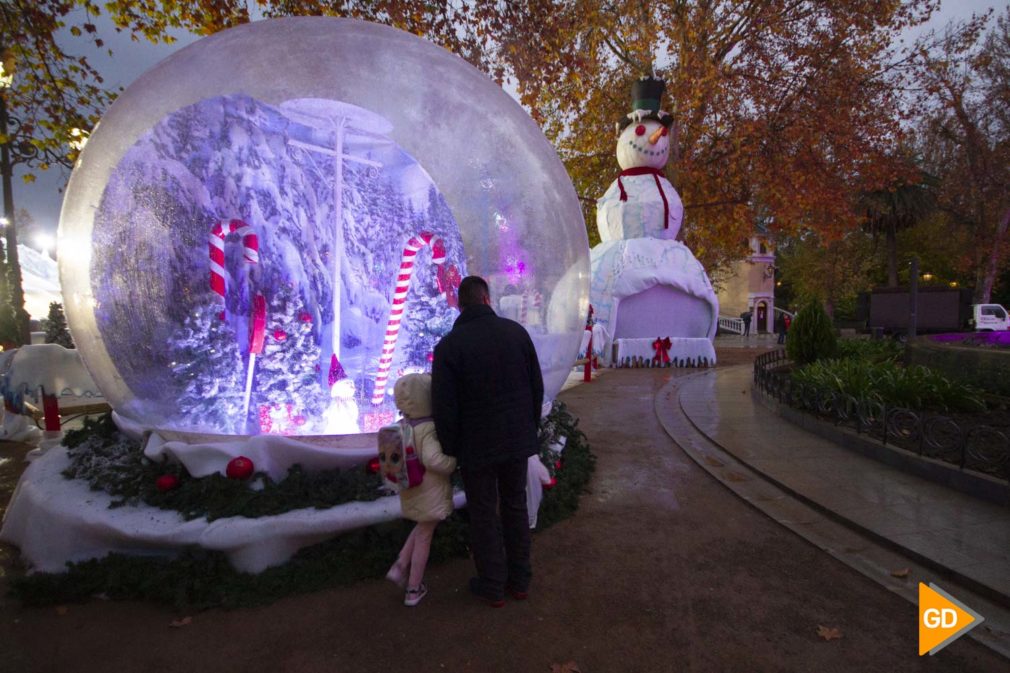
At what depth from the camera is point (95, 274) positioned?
4363 millimetres

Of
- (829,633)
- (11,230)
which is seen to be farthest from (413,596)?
(11,230)

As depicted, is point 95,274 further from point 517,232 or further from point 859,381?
point 859,381

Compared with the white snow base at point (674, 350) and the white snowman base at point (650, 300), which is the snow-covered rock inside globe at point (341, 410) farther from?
the white snow base at point (674, 350)

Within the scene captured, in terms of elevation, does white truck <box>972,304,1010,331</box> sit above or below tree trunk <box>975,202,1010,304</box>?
below

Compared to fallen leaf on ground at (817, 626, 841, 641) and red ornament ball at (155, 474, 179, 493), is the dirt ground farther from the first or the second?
red ornament ball at (155, 474, 179, 493)

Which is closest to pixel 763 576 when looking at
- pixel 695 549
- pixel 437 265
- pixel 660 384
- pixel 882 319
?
pixel 695 549

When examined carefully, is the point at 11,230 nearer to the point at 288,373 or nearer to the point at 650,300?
the point at 288,373

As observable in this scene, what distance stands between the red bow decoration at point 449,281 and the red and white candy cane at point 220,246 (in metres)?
2.12

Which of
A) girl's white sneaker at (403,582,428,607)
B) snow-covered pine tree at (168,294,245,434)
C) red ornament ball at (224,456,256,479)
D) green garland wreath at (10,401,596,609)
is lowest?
girl's white sneaker at (403,582,428,607)

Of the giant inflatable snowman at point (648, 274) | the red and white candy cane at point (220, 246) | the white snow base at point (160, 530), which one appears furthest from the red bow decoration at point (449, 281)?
the giant inflatable snowman at point (648, 274)

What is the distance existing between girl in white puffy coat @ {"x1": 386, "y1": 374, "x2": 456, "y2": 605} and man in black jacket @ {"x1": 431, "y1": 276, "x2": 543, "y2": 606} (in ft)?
0.32

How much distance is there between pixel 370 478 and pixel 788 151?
2035 cm

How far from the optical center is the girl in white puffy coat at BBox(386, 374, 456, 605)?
10.5ft

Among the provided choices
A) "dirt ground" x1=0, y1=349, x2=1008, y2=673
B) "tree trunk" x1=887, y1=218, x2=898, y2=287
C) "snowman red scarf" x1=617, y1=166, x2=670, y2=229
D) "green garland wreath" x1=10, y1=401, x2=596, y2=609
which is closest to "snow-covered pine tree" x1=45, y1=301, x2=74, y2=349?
"green garland wreath" x1=10, y1=401, x2=596, y2=609
